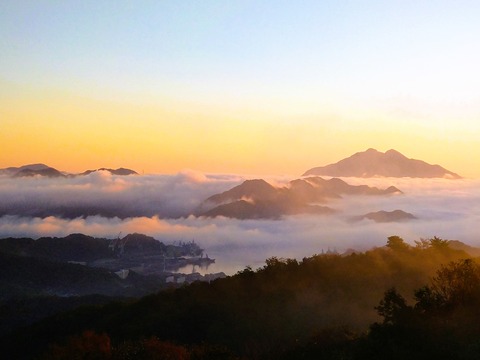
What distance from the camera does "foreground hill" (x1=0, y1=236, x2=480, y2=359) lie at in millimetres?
93969

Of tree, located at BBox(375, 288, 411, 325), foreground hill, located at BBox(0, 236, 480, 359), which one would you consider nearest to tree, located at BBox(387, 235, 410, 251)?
foreground hill, located at BBox(0, 236, 480, 359)

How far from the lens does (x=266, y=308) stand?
106375 mm

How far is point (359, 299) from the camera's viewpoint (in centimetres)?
10669

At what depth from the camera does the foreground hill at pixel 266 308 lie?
94.0 meters

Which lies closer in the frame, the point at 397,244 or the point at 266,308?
the point at 266,308

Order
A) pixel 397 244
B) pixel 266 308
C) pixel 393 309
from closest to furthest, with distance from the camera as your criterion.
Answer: pixel 393 309 < pixel 266 308 < pixel 397 244

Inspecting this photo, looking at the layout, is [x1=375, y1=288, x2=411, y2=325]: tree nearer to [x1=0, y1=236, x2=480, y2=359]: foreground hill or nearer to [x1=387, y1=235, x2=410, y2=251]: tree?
[x1=0, y1=236, x2=480, y2=359]: foreground hill

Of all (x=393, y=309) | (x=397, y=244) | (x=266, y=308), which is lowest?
(x=266, y=308)

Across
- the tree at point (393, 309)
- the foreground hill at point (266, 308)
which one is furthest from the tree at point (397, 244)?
the tree at point (393, 309)

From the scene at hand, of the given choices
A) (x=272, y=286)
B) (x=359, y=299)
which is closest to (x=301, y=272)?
(x=272, y=286)

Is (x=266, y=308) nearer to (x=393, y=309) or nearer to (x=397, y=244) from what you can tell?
(x=397, y=244)

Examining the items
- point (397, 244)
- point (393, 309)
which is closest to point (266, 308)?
point (397, 244)

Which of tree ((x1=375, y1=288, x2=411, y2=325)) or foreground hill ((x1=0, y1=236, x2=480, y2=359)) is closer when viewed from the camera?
tree ((x1=375, y1=288, x2=411, y2=325))

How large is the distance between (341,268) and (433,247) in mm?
25476
